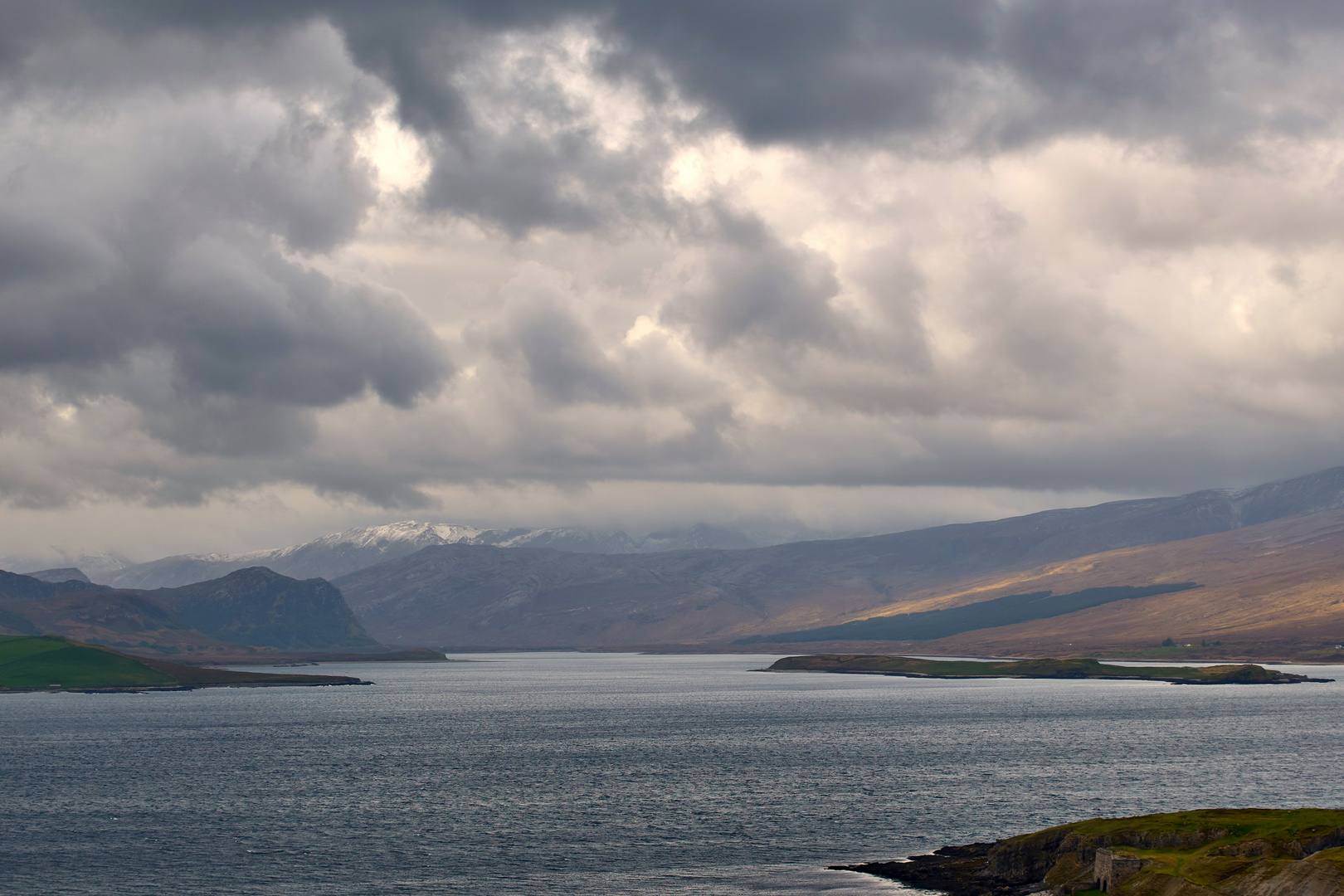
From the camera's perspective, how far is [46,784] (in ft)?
490

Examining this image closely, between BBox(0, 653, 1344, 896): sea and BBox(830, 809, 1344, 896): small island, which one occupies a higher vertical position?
BBox(830, 809, 1344, 896): small island

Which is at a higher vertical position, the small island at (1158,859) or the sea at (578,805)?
the small island at (1158,859)

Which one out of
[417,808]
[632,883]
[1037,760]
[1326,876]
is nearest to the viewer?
[1326,876]

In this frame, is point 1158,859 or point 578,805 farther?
point 578,805

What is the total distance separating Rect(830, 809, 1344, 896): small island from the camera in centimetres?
6588

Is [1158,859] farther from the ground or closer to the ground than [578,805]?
farther from the ground

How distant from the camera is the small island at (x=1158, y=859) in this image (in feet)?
216

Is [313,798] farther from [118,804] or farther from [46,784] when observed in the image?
[46,784]

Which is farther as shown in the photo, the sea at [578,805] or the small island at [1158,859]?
the sea at [578,805]

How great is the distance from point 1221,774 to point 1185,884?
3411 inches

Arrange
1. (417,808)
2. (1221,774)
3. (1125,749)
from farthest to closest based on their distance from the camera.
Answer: (1125,749) → (1221,774) → (417,808)

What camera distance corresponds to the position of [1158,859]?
253 ft

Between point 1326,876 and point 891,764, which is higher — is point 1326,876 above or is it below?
above

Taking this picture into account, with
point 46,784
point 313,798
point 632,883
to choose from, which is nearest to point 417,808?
point 313,798
